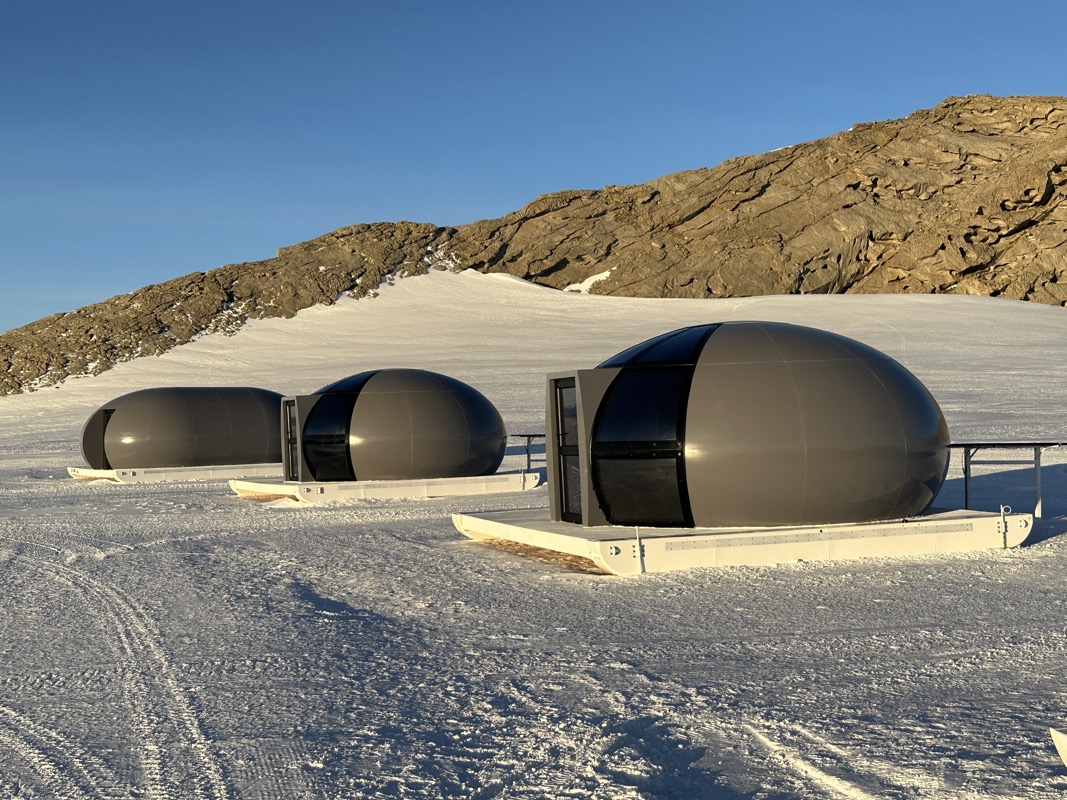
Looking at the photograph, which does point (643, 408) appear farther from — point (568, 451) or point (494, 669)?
point (494, 669)

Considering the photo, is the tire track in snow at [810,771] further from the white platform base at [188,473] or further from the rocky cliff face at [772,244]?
the rocky cliff face at [772,244]

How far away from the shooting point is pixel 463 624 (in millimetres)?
9016

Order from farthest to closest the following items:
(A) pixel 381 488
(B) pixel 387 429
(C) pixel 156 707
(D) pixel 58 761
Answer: (B) pixel 387 429, (A) pixel 381 488, (C) pixel 156 707, (D) pixel 58 761

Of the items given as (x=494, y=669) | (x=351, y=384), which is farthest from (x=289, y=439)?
(x=494, y=669)

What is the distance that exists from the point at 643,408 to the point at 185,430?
18.5m

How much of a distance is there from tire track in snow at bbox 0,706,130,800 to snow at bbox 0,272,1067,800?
2cm

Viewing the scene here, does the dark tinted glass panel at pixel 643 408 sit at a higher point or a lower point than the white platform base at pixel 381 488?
higher

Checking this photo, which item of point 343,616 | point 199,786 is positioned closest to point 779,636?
point 343,616

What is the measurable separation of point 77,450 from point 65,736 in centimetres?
3980

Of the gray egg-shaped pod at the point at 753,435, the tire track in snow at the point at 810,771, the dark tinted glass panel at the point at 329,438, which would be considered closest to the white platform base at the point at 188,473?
the dark tinted glass panel at the point at 329,438

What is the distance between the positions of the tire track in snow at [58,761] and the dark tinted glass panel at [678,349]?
772 centimetres

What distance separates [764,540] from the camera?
11.6 m

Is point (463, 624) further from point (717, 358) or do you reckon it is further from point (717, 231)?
point (717, 231)

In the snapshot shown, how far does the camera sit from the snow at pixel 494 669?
5426mm
